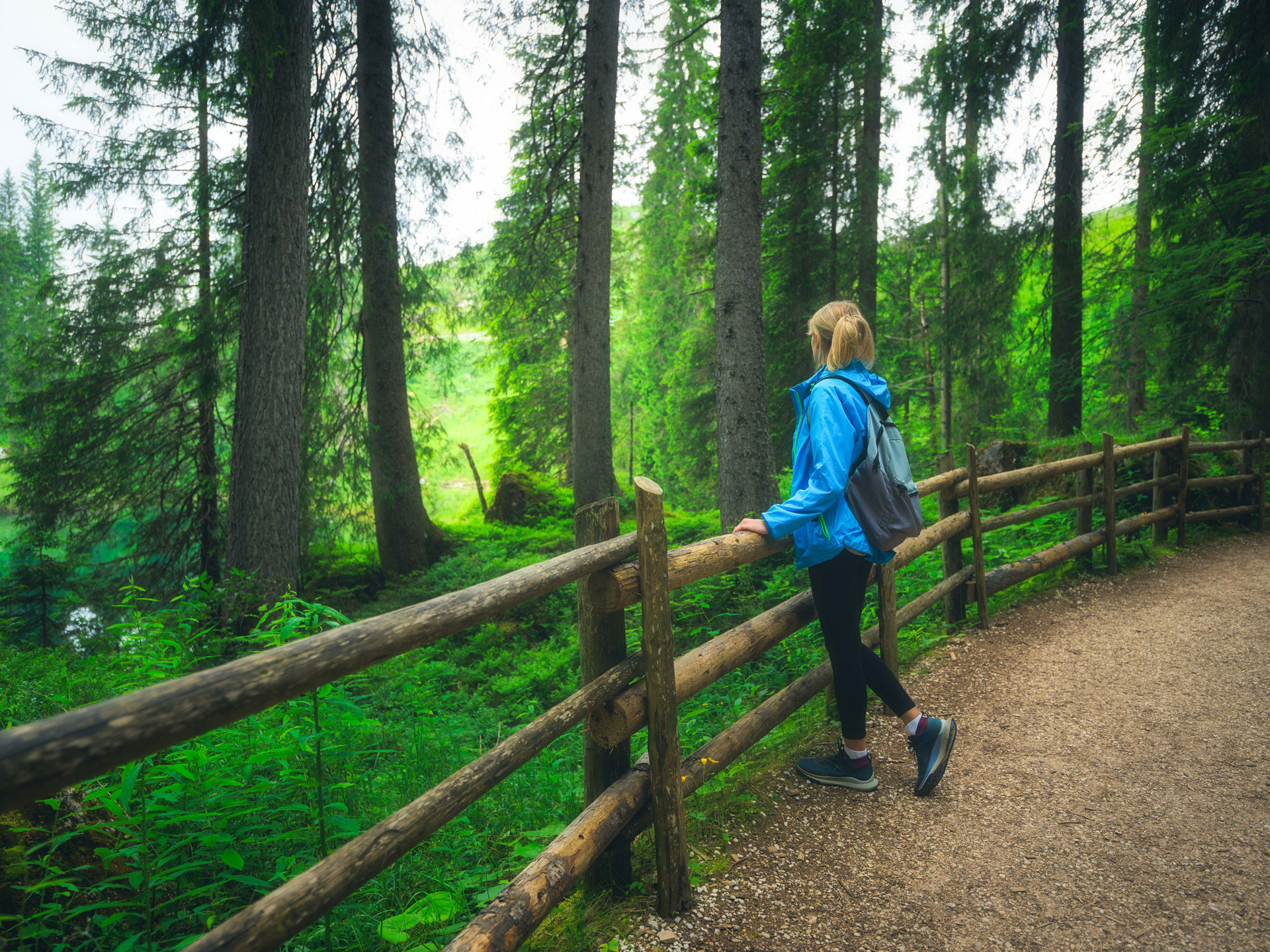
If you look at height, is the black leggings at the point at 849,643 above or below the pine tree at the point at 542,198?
below

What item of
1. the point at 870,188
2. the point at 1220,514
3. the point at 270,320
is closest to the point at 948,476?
the point at 1220,514

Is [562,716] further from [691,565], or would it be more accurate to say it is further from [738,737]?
[738,737]

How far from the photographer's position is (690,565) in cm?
286

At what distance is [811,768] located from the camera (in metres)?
3.63

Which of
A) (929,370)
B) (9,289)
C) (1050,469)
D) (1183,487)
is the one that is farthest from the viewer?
(9,289)

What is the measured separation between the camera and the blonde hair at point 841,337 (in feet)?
10.2

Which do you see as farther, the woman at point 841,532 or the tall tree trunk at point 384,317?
the tall tree trunk at point 384,317

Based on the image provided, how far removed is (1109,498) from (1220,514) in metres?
3.28

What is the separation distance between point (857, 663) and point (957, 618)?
3215mm

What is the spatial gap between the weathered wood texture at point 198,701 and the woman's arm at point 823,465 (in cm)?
141

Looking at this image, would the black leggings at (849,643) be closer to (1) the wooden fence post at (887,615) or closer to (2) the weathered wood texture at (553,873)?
(1) the wooden fence post at (887,615)

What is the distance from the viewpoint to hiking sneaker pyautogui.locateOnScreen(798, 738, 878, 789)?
11.5 ft

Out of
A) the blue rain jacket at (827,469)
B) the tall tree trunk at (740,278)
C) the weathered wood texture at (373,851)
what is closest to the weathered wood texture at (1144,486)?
the tall tree trunk at (740,278)

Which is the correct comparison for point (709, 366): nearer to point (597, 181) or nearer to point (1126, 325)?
point (597, 181)
